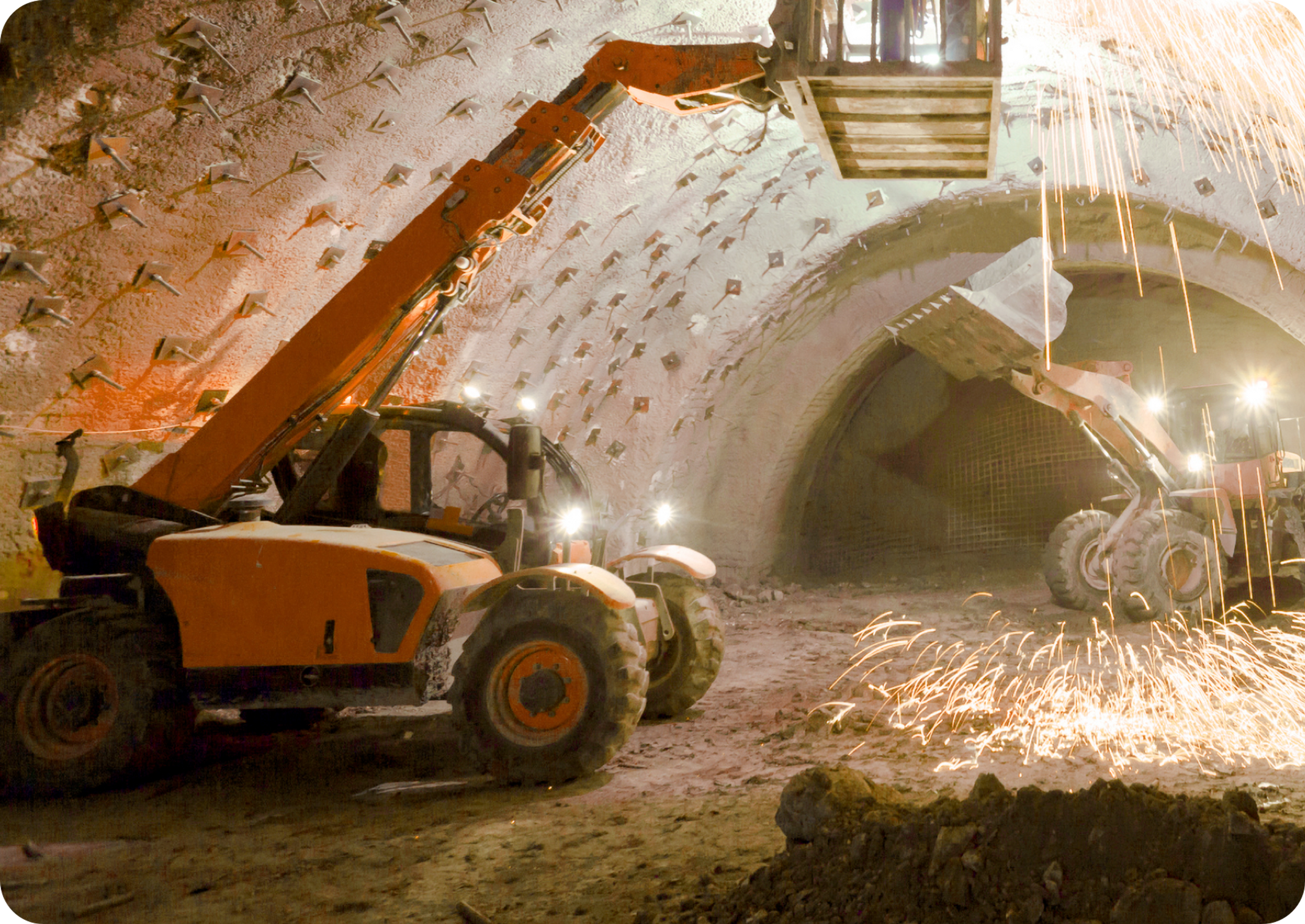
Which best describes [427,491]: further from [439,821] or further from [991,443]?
[991,443]

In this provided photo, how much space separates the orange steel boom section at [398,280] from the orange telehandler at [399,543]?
0.01 meters

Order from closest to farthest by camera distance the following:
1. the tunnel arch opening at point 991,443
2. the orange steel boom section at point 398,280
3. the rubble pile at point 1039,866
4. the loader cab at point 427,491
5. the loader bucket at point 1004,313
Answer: the rubble pile at point 1039,866 < the orange steel boom section at point 398,280 < the loader cab at point 427,491 < the loader bucket at point 1004,313 < the tunnel arch opening at point 991,443

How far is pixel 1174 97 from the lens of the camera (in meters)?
7.64

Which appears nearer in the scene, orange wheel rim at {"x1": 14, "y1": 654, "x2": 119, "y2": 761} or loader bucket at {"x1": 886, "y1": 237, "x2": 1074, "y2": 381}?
orange wheel rim at {"x1": 14, "y1": 654, "x2": 119, "y2": 761}

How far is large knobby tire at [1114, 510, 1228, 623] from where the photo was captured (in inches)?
298

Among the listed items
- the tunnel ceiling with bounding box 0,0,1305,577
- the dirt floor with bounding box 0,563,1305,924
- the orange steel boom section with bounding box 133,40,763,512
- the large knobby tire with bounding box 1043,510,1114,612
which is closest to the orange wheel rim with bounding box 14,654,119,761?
the dirt floor with bounding box 0,563,1305,924

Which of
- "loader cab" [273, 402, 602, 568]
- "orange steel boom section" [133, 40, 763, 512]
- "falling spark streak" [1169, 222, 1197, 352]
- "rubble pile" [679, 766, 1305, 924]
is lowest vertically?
"rubble pile" [679, 766, 1305, 924]

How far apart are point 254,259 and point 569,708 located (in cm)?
374

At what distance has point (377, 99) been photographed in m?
5.54

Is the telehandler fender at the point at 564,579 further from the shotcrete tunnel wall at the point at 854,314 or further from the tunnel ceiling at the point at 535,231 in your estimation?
the shotcrete tunnel wall at the point at 854,314

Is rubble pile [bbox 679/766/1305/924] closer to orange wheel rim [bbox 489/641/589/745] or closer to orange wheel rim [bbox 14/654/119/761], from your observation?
orange wheel rim [bbox 489/641/589/745]

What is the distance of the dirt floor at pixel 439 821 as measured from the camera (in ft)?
9.16

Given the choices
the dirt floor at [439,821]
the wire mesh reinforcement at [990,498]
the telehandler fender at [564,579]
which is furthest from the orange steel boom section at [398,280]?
the wire mesh reinforcement at [990,498]

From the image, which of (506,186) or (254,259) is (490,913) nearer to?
(506,186)
